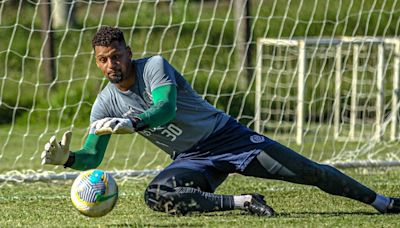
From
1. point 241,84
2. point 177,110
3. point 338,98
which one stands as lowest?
point 241,84

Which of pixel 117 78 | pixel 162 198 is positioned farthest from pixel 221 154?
pixel 117 78

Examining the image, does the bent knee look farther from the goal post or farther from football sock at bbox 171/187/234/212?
the goal post

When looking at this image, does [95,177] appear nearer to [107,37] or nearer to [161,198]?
[161,198]

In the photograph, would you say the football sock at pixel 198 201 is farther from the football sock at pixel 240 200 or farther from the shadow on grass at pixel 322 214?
the shadow on grass at pixel 322 214

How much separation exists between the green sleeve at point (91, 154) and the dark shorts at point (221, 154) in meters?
0.50

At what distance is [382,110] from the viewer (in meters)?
12.8

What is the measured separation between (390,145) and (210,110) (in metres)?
5.35

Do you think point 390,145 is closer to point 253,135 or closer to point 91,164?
point 253,135

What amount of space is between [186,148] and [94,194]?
3.28 feet

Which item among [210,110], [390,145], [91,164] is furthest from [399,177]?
[91,164]

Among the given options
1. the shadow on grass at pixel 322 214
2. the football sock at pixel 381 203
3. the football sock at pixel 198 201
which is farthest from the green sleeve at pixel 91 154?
the football sock at pixel 381 203

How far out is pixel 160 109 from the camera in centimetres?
659

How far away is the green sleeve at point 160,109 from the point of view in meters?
6.51

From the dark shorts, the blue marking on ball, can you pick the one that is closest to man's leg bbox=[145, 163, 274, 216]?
the dark shorts
